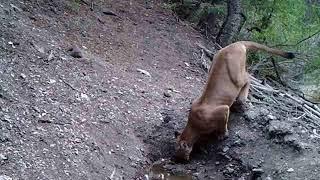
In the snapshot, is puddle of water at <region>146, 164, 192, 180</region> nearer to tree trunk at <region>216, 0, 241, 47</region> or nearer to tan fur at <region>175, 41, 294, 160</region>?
tan fur at <region>175, 41, 294, 160</region>

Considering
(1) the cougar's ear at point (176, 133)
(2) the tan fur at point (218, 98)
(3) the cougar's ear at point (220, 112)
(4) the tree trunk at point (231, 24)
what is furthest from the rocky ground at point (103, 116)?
(4) the tree trunk at point (231, 24)

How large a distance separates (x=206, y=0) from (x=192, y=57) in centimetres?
206

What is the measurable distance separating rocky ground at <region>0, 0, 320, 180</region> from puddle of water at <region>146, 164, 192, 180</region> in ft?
0.05

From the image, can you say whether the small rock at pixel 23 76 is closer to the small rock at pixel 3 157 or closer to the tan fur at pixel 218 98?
the small rock at pixel 3 157

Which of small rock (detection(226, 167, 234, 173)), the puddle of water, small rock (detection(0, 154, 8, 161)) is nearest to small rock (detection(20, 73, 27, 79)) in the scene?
small rock (detection(0, 154, 8, 161))

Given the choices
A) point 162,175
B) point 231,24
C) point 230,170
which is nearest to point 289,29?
point 231,24

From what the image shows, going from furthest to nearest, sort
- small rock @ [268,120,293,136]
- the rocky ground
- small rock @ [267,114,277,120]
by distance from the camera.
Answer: small rock @ [267,114,277,120] < small rock @ [268,120,293,136] < the rocky ground

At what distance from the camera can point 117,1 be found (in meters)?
11.8

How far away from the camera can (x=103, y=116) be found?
23.3 ft

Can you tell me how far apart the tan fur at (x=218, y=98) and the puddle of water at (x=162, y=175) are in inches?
11.9

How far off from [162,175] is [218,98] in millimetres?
1315

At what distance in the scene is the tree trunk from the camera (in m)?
10.4

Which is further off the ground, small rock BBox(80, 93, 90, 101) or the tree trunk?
the tree trunk

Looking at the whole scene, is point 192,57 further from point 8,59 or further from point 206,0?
point 8,59
